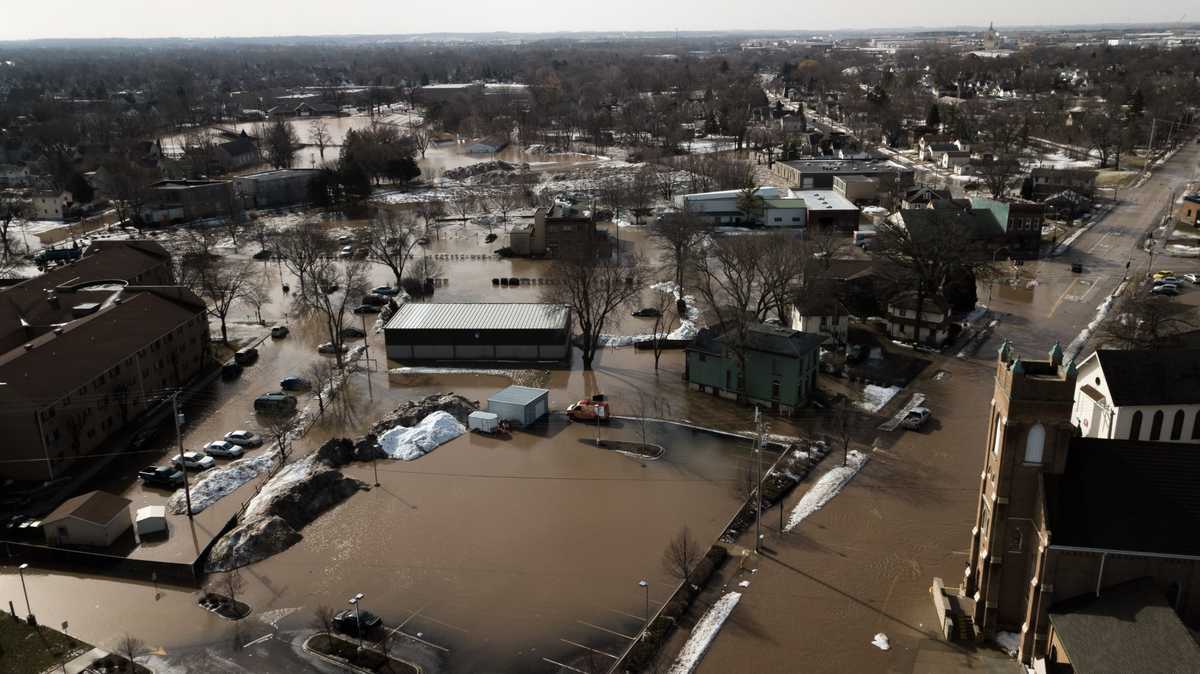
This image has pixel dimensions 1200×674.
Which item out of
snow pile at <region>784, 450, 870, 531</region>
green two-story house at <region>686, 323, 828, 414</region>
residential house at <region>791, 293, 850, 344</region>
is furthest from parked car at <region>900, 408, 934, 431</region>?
residential house at <region>791, 293, 850, 344</region>

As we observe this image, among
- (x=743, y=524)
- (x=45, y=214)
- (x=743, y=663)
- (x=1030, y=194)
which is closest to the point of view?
(x=743, y=663)

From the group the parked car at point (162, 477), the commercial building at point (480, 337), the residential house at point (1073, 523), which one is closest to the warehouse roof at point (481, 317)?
the commercial building at point (480, 337)

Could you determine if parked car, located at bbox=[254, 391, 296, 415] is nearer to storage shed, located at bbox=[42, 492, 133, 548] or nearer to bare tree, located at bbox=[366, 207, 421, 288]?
storage shed, located at bbox=[42, 492, 133, 548]

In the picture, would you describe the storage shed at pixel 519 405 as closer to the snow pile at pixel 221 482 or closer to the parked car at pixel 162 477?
the snow pile at pixel 221 482

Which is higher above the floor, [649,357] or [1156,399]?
[1156,399]

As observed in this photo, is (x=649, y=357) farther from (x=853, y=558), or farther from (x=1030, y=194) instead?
(x=1030, y=194)

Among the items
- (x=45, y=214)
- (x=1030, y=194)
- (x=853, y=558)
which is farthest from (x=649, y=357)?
(x=45, y=214)
